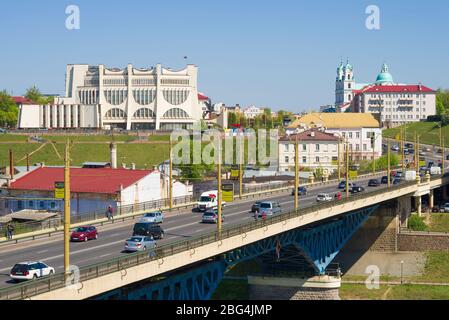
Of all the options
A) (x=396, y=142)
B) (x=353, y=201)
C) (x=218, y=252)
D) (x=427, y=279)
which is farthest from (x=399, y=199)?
(x=396, y=142)

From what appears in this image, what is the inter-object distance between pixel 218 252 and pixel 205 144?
86.3 metres

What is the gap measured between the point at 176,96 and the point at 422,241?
291 ft

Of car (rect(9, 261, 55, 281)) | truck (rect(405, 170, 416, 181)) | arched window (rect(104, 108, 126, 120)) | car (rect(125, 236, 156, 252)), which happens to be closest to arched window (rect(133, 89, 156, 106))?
arched window (rect(104, 108, 126, 120))

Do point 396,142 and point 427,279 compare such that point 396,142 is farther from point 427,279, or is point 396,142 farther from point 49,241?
point 49,241

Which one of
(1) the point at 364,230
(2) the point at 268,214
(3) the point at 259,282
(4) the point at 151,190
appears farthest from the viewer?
(1) the point at 364,230

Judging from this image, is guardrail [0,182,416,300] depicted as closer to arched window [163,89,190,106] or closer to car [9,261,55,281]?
car [9,261,55,281]

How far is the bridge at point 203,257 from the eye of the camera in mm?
22891

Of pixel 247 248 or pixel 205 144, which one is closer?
pixel 247 248

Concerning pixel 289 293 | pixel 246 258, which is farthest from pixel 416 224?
pixel 246 258

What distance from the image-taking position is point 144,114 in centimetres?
15300

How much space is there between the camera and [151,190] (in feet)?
195

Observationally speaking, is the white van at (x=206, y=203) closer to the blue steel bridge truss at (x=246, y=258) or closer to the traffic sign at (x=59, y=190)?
the blue steel bridge truss at (x=246, y=258)

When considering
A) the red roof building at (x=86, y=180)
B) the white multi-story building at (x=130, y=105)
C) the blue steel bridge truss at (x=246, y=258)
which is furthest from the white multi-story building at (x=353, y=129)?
the blue steel bridge truss at (x=246, y=258)

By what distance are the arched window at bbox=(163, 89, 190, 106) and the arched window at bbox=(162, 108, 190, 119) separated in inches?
46.5
